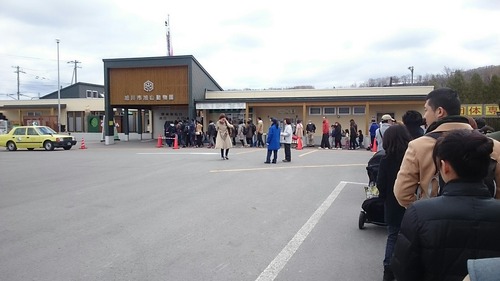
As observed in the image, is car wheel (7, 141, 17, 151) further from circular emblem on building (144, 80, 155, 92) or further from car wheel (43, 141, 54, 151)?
circular emblem on building (144, 80, 155, 92)

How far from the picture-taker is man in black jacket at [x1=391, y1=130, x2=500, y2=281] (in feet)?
6.27

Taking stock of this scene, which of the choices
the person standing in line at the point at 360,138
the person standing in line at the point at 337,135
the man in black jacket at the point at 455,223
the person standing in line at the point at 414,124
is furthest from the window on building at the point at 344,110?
the man in black jacket at the point at 455,223

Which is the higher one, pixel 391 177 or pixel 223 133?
pixel 223 133

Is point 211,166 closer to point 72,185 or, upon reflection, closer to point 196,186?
point 196,186

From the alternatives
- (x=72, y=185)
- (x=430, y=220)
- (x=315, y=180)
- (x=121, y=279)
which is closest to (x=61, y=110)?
(x=72, y=185)

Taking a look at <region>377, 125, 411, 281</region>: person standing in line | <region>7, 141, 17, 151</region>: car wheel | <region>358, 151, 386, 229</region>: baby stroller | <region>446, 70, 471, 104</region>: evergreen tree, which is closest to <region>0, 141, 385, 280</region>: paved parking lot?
<region>358, 151, 386, 229</region>: baby stroller

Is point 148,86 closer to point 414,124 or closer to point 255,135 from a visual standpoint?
point 255,135

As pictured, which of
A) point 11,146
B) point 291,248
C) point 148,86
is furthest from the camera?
point 148,86

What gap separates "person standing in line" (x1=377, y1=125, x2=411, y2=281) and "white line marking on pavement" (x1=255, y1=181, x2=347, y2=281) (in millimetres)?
1131

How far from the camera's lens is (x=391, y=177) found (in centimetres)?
399

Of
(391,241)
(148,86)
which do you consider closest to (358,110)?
(148,86)

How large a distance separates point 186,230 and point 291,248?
5.44 feet

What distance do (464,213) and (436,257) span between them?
0.27 meters

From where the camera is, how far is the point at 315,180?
408 inches
